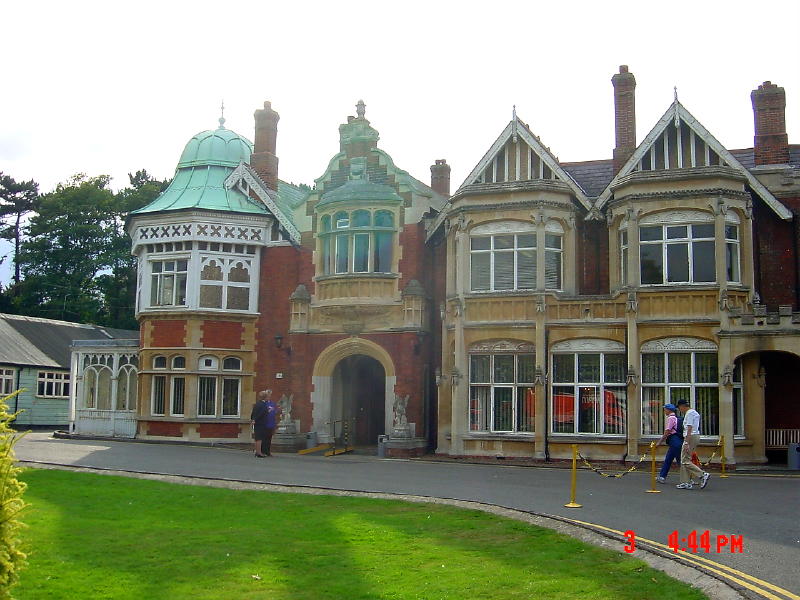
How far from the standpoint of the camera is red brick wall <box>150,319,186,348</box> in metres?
30.2

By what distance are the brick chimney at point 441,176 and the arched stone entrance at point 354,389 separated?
874cm

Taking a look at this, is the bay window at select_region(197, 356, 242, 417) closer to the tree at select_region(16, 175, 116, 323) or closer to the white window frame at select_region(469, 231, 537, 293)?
the white window frame at select_region(469, 231, 537, 293)

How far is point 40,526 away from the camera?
40.7 feet

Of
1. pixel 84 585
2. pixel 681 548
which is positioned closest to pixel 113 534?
pixel 84 585

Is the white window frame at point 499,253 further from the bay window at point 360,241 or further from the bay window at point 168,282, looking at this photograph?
the bay window at point 168,282

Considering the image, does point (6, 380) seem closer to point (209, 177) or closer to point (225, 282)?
point (209, 177)

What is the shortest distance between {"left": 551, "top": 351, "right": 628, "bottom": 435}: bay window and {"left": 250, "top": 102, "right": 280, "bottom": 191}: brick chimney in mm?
14384

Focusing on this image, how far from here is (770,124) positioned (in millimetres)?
26047

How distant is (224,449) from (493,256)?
35.0ft

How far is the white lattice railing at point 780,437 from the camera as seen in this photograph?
79.0 ft

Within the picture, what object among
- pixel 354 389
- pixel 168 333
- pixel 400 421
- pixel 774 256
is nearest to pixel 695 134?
pixel 774 256

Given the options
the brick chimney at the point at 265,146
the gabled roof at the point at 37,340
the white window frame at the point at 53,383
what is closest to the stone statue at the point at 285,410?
the brick chimney at the point at 265,146

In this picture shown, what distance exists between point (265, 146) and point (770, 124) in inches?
705

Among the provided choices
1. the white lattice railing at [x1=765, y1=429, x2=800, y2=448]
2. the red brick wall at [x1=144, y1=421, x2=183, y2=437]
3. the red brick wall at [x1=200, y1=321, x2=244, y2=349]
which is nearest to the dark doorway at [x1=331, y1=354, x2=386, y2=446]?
the red brick wall at [x1=200, y1=321, x2=244, y2=349]
